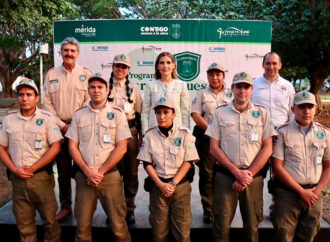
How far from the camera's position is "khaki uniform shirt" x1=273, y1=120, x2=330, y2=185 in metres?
2.71

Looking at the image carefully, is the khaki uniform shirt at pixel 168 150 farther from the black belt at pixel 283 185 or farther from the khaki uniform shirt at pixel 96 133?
the black belt at pixel 283 185

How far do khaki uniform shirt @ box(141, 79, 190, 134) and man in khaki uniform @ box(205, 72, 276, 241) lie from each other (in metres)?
0.65

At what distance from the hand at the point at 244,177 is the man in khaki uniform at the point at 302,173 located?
0.97 feet

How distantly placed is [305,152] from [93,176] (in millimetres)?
1912

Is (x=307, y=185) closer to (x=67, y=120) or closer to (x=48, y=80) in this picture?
(x=67, y=120)

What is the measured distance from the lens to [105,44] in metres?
5.73

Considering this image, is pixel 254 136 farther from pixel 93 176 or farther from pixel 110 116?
pixel 93 176

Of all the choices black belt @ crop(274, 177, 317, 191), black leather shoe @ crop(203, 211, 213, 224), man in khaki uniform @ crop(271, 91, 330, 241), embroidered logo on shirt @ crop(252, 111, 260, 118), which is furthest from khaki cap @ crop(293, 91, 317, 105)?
black leather shoe @ crop(203, 211, 213, 224)

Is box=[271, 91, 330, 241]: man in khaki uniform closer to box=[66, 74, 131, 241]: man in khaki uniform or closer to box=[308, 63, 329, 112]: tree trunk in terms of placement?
box=[66, 74, 131, 241]: man in khaki uniform

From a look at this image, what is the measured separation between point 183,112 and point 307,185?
4.75 ft

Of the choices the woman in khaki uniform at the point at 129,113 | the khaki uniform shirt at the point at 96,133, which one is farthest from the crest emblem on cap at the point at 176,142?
the woman in khaki uniform at the point at 129,113

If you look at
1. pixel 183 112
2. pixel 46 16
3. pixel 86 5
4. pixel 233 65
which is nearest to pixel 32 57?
pixel 86 5

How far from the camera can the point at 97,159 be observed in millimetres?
A: 2818

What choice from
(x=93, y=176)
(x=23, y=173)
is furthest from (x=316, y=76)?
(x=23, y=173)
